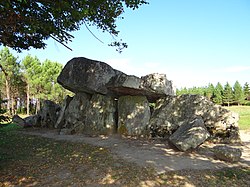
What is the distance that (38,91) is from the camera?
103ft

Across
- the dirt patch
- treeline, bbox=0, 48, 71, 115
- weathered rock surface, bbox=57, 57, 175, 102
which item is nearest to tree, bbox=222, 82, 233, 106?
treeline, bbox=0, 48, 71, 115

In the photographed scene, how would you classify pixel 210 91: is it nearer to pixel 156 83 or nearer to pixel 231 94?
pixel 231 94

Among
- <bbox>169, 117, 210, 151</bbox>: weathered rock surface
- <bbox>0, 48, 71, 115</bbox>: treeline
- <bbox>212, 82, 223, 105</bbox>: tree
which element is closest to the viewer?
<bbox>169, 117, 210, 151</bbox>: weathered rock surface

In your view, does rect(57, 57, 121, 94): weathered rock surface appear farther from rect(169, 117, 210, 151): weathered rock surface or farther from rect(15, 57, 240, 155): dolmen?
rect(169, 117, 210, 151): weathered rock surface

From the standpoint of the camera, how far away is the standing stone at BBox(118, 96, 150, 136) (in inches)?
416

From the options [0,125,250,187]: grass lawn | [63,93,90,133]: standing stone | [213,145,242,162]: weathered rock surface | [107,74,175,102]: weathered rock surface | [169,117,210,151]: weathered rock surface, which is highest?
[107,74,175,102]: weathered rock surface

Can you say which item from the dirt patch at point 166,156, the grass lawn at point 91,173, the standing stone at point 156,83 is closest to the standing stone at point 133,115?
the standing stone at point 156,83

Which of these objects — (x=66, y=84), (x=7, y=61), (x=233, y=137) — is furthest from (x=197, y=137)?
(x=7, y=61)

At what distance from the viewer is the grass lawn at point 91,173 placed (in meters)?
4.84

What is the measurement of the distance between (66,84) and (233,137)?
30.6ft

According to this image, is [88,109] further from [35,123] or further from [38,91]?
[38,91]

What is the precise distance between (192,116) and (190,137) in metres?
2.97

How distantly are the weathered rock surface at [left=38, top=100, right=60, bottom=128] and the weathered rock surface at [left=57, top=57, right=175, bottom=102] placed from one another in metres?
2.75

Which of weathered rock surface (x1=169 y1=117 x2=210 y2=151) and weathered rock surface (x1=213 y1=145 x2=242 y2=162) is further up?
weathered rock surface (x1=169 y1=117 x2=210 y2=151)
